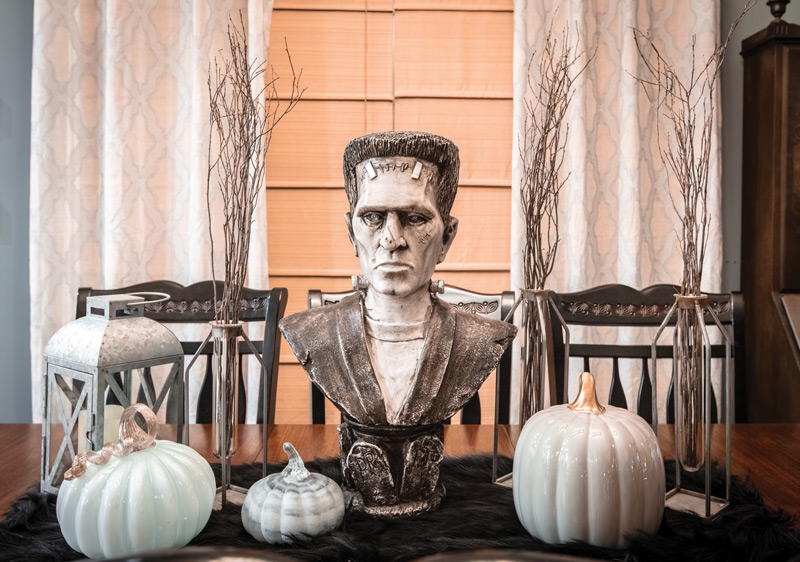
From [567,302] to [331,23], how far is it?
1.56 metres

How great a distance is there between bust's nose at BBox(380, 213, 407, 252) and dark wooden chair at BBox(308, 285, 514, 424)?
0.77 metres

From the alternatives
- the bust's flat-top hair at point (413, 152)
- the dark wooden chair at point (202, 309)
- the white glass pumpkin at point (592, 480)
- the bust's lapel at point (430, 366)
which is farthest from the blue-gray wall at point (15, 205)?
the white glass pumpkin at point (592, 480)

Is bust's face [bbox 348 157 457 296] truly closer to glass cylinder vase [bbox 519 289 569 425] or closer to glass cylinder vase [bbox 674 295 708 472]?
glass cylinder vase [bbox 519 289 569 425]

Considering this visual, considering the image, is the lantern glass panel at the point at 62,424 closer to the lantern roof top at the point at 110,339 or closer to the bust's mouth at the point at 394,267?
the lantern roof top at the point at 110,339

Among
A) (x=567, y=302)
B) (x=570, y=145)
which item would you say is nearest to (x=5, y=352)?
(x=567, y=302)

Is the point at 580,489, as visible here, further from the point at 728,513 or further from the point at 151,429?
the point at 151,429

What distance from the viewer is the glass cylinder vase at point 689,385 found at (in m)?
1.05

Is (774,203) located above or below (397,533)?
above

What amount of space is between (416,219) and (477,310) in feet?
2.76

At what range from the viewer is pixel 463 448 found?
1412 mm

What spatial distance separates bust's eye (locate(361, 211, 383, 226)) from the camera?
3.39 feet

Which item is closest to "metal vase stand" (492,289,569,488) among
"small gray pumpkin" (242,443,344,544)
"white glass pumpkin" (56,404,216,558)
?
"small gray pumpkin" (242,443,344,544)

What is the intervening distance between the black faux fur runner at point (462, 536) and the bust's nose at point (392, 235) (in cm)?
39

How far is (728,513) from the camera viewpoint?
3.23 ft
